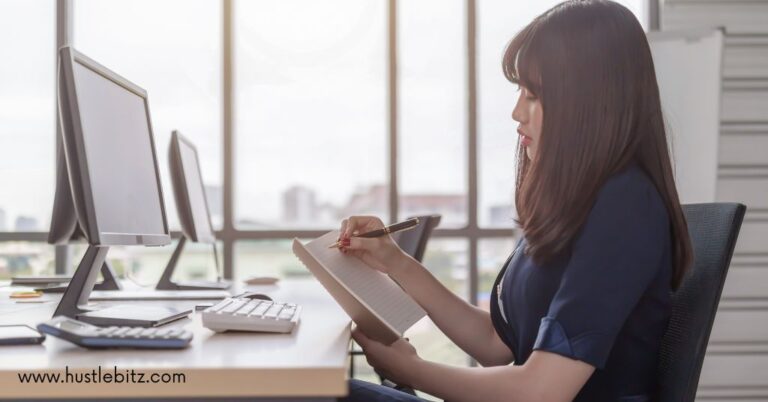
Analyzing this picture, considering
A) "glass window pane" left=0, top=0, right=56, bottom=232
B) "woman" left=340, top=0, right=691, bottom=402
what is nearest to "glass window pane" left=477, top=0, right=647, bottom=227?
"glass window pane" left=0, top=0, right=56, bottom=232

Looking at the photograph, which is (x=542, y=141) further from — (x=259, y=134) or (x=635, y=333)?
(x=259, y=134)

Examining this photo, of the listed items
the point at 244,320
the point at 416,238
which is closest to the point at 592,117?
the point at 244,320

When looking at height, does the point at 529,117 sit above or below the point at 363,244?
above

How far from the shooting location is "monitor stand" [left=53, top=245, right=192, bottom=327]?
1.07 meters

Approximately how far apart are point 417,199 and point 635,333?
256 centimetres

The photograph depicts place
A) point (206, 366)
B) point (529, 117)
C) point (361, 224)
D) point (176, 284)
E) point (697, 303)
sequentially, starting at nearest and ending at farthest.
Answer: point (206, 366) → point (697, 303) → point (529, 117) → point (361, 224) → point (176, 284)

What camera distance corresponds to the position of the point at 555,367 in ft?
3.09

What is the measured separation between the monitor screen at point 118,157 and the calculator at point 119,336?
0.76 ft

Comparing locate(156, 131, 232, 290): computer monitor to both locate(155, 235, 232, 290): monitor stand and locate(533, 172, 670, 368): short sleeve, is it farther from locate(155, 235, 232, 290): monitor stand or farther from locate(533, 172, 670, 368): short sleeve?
locate(533, 172, 670, 368): short sleeve

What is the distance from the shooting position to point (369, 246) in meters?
1.33

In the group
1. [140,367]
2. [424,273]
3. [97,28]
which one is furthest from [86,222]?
[97,28]

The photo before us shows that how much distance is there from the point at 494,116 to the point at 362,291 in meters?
2.60

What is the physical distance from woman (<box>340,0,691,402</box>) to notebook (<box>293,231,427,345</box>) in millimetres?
41

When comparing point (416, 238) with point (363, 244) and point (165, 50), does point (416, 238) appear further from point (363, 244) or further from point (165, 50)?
point (165, 50)
